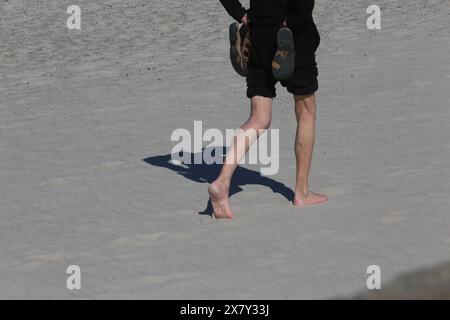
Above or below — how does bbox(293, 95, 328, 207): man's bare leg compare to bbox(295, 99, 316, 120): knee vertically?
below

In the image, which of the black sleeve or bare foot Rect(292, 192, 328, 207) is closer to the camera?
the black sleeve

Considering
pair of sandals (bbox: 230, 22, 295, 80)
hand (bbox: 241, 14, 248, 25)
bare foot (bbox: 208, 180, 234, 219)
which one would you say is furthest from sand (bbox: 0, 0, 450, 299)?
hand (bbox: 241, 14, 248, 25)

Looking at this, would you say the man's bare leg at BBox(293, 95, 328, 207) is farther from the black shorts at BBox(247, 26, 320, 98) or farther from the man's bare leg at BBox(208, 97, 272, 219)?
the man's bare leg at BBox(208, 97, 272, 219)

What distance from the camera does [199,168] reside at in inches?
360

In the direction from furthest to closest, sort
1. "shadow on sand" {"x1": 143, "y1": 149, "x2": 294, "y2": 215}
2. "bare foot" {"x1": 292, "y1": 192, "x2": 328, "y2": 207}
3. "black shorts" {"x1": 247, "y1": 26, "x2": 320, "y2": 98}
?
1. "shadow on sand" {"x1": 143, "y1": 149, "x2": 294, "y2": 215}
2. "bare foot" {"x1": 292, "y1": 192, "x2": 328, "y2": 207}
3. "black shorts" {"x1": 247, "y1": 26, "x2": 320, "y2": 98}

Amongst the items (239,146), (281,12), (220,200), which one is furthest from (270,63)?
(220,200)

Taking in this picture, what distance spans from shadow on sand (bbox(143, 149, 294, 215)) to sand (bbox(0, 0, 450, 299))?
2cm

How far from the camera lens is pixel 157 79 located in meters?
12.5

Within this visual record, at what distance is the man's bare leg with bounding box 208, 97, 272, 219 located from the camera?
7.68 m

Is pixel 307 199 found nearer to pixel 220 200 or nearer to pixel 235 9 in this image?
pixel 220 200

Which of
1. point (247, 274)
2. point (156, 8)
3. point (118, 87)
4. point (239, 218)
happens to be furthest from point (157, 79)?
point (247, 274)

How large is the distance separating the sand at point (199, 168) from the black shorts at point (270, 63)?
75 centimetres

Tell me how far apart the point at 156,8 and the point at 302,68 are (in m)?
8.31

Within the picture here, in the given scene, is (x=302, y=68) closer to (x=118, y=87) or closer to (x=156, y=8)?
(x=118, y=87)
